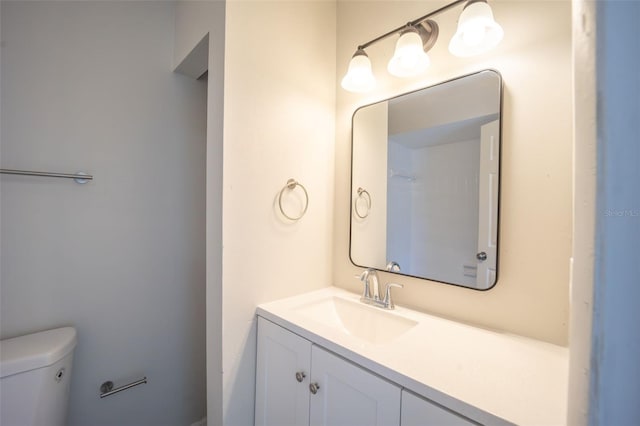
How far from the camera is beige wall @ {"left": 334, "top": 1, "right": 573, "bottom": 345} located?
84 centimetres

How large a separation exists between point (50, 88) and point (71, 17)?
335 millimetres

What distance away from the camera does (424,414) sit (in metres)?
0.64

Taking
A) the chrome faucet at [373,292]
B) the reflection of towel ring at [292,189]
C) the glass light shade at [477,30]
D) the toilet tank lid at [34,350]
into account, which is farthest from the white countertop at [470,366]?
the glass light shade at [477,30]

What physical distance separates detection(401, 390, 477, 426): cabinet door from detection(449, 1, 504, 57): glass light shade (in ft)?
3.56

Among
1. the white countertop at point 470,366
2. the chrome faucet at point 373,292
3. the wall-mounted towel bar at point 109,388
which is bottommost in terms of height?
the wall-mounted towel bar at point 109,388

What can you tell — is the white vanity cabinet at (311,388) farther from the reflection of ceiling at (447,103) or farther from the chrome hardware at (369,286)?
the reflection of ceiling at (447,103)

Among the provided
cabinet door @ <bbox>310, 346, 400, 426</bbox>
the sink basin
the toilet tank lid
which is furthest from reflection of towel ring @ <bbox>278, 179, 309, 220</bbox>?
the toilet tank lid

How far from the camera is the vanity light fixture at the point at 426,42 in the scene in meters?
0.87

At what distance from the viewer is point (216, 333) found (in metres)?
1.08

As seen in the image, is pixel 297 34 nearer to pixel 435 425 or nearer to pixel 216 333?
pixel 216 333

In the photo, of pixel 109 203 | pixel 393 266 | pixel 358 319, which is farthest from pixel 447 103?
pixel 109 203

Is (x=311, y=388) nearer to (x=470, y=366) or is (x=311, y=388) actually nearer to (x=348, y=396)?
(x=348, y=396)

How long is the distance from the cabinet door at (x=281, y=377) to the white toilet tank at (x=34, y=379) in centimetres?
75

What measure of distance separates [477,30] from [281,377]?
140 cm
